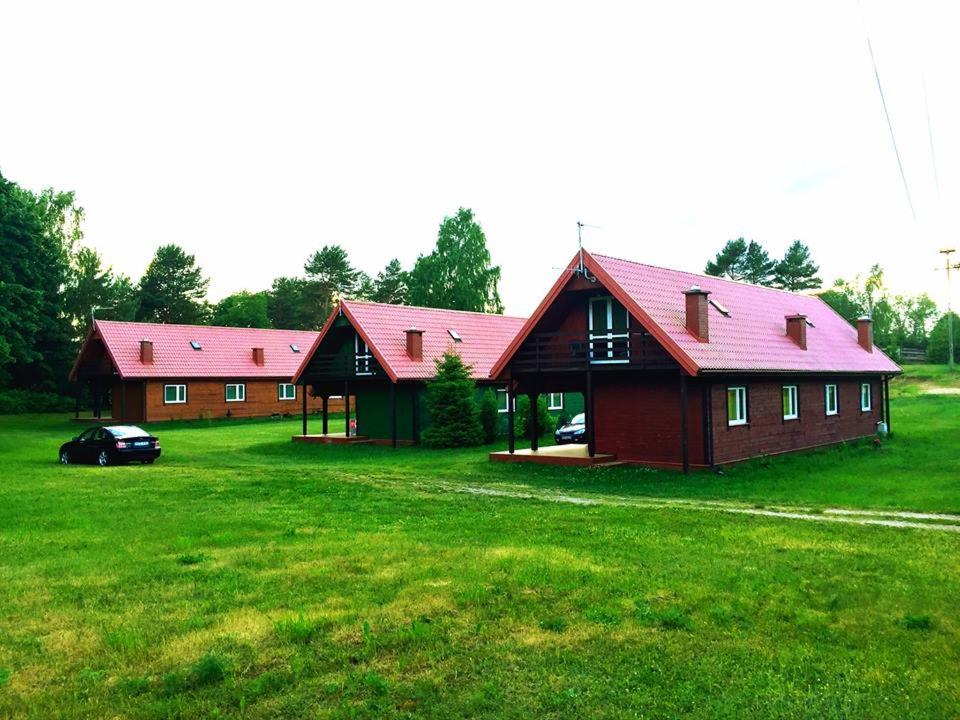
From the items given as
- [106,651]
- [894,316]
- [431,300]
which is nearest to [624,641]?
[106,651]

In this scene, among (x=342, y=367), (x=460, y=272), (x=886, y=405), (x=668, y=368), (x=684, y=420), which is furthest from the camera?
(x=460, y=272)

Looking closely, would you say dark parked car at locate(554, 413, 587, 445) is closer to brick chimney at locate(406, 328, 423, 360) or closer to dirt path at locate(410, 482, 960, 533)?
brick chimney at locate(406, 328, 423, 360)

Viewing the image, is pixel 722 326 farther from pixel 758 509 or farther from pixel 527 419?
pixel 758 509

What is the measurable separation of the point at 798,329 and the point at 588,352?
32.0ft

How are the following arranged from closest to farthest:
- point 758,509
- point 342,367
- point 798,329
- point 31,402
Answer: point 758,509, point 798,329, point 342,367, point 31,402

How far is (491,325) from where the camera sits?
138 feet

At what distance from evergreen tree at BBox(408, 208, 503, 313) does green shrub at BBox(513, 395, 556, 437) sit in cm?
3338

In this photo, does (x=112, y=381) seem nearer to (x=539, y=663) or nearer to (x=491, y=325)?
(x=491, y=325)

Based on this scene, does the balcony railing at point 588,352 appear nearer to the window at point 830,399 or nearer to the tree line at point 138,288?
the window at point 830,399

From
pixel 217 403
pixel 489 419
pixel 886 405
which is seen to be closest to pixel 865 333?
pixel 886 405

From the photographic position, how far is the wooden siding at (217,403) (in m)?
48.8

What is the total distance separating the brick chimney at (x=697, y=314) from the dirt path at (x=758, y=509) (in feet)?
25.4

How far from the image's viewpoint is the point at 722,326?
86.3ft

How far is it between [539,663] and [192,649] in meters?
3.03
